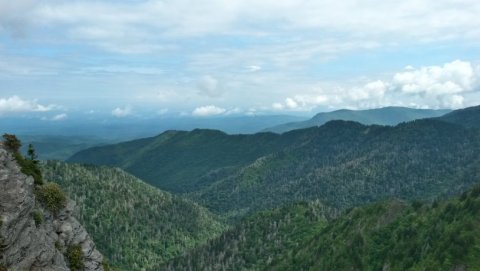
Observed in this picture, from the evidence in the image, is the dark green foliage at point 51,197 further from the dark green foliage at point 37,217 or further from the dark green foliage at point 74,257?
the dark green foliage at point 74,257

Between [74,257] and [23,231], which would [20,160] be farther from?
[23,231]

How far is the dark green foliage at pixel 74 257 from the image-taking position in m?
78.4

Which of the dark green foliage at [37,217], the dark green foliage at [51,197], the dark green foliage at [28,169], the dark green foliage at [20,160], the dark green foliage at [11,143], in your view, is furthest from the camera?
the dark green foliage at [11,143]

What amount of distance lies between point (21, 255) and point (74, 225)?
19.8 metres

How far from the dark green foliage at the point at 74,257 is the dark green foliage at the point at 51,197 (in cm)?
732

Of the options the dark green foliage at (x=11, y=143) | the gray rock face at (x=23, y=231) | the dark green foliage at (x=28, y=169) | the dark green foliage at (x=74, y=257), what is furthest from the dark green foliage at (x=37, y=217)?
the dark green foliage at (x=11, y=143)

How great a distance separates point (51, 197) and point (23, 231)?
15455 millimetres

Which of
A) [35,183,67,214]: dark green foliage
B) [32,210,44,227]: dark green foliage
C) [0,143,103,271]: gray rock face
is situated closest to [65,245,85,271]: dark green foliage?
[0,143,103,271]: gray rock face

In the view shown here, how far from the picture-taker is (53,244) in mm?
72688

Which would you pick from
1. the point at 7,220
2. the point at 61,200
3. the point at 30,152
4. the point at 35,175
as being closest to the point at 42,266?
the point at 7,220

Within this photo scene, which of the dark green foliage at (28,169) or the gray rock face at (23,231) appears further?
the dark green foliage at (28,169)

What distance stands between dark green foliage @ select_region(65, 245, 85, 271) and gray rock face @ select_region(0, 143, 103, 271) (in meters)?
0.96

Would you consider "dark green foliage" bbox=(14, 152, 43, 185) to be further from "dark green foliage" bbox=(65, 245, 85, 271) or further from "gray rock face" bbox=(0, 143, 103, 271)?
"dark green foliage" bbox=(65, 245, 85, 271)

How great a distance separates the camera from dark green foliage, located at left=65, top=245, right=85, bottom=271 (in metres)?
78.4
